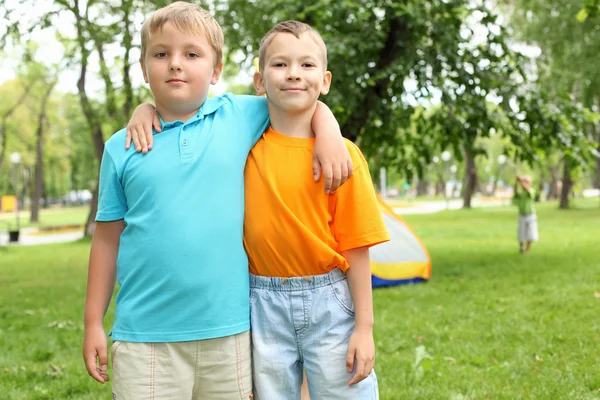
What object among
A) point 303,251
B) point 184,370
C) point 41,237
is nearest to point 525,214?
point 303,251

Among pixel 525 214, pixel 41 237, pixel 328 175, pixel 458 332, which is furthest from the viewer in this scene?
pixel 41 237

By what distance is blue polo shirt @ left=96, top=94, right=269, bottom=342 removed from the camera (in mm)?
1928

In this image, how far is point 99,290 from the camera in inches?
80.2

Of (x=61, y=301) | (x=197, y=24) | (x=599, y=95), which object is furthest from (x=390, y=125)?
(x=599, y=95)

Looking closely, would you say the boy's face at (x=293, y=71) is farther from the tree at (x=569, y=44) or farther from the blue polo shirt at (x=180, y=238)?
the tree at (x=569, y=44)

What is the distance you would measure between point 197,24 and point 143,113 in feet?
1.04

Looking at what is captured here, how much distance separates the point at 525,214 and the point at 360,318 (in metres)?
10.4

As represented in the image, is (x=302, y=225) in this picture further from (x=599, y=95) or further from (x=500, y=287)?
(x=599, y=95)

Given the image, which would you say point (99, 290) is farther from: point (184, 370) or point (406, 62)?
point (406, 62)

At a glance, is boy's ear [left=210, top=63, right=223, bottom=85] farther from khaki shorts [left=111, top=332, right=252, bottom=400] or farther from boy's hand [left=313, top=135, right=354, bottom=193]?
khaki shorts [left=111, top=332, right=252, bottom=400]

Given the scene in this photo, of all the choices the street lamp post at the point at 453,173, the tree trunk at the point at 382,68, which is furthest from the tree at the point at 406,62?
the street lamp post at the point at 453,173

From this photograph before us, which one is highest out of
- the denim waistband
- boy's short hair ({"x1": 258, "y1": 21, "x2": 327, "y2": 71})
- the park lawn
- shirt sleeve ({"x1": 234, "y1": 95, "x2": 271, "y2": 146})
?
boy's short hair ({"x1": 258, "y1": 21, "x2": 327, "y2": 71})

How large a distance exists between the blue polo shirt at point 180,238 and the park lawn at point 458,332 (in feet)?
8.17

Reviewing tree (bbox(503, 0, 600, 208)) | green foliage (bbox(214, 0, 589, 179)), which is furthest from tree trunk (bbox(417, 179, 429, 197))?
green foliage (bbox(214, 0, 589, 179))
